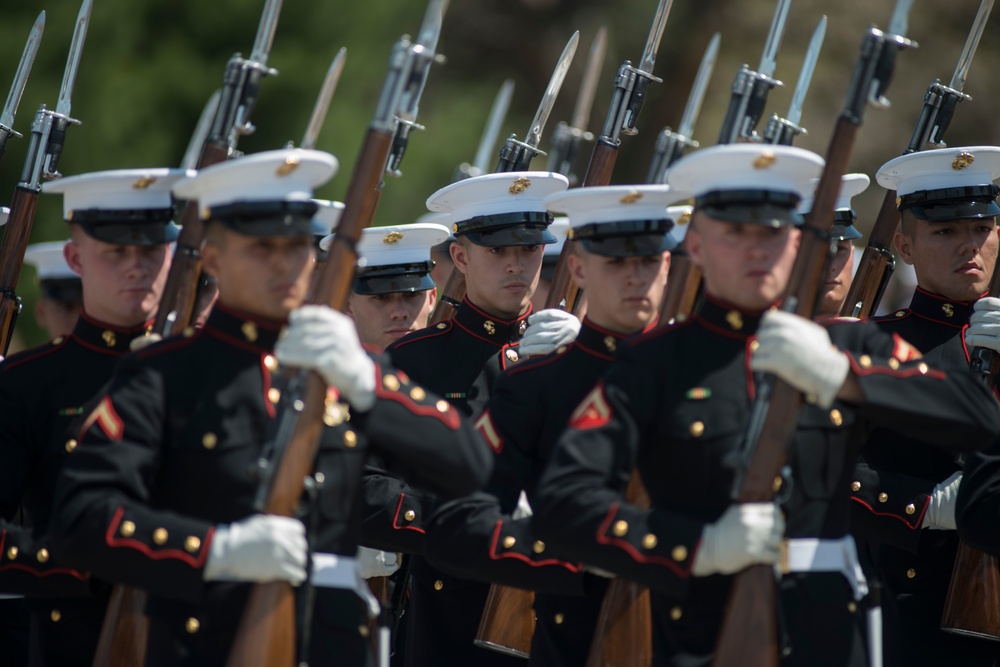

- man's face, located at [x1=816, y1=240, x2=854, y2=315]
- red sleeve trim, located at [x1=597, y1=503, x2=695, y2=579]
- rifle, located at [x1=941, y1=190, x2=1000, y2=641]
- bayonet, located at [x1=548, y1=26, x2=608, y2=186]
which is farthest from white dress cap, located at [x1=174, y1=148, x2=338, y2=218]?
bayonet, located at [x1=548, y1=26, x2=608, y2=186]

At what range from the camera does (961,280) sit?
6949mm

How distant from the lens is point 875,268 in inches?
313

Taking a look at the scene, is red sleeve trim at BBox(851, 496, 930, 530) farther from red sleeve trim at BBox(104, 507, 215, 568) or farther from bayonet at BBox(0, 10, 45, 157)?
bayonet at BBox(0, 10, 45, 157)

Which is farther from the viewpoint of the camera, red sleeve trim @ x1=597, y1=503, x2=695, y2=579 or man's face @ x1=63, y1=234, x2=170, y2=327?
man's face @ x1=63, y1=234, x2=170, y2=327

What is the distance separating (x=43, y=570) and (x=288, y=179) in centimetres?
194

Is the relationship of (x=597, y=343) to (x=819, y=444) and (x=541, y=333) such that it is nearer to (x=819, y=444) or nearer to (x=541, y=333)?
(x=541, y=333)

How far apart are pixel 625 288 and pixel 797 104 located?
1.36 metres

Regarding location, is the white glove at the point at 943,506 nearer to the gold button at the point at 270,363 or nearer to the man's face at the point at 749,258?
the man's face at the point at 749,258

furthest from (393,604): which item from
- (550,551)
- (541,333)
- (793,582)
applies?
(793,582)

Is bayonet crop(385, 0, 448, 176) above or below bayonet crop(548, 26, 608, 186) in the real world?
below

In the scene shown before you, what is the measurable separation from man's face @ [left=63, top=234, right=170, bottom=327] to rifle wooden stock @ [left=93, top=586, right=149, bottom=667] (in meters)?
1.42

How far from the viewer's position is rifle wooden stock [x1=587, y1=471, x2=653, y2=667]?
5.02 meters

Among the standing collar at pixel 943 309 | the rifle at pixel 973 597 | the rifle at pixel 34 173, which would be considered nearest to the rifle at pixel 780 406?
the rifle at pixel 973 597

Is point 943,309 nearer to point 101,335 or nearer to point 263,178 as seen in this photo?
point 263,178
